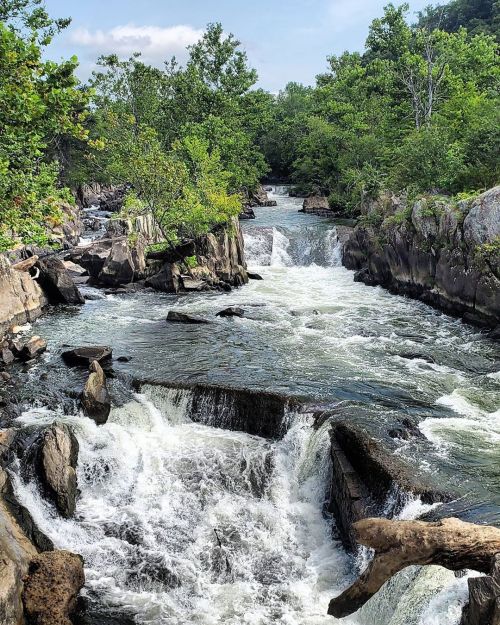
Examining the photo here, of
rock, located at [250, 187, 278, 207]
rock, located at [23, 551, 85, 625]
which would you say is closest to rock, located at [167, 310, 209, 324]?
rock, located at [23, 551, 85, 625]

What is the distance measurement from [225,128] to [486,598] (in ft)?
159

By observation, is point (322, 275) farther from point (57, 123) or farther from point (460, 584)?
Result: point (460, 584)

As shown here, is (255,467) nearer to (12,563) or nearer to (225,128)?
(12,563)

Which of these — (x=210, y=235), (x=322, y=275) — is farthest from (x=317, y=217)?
(x=210, y=235)

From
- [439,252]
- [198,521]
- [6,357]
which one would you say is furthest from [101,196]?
[198,521]

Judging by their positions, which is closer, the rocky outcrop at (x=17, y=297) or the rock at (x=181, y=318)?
the rocky outcrop at (x=17, y=297)

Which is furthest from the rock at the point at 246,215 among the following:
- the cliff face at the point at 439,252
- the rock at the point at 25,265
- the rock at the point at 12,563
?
the rock at the point at 12,563

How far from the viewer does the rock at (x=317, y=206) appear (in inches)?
2066

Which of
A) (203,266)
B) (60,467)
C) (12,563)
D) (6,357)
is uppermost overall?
(203,266)

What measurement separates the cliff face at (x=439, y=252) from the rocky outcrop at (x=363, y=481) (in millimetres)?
12058

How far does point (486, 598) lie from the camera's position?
6590 millimetres

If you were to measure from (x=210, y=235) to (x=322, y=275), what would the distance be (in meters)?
7.95

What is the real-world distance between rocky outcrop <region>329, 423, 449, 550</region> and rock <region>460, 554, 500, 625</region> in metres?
3.94

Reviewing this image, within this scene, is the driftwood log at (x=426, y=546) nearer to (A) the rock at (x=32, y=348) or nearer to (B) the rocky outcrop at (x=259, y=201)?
(A) the rock at (x=32, y=348)
